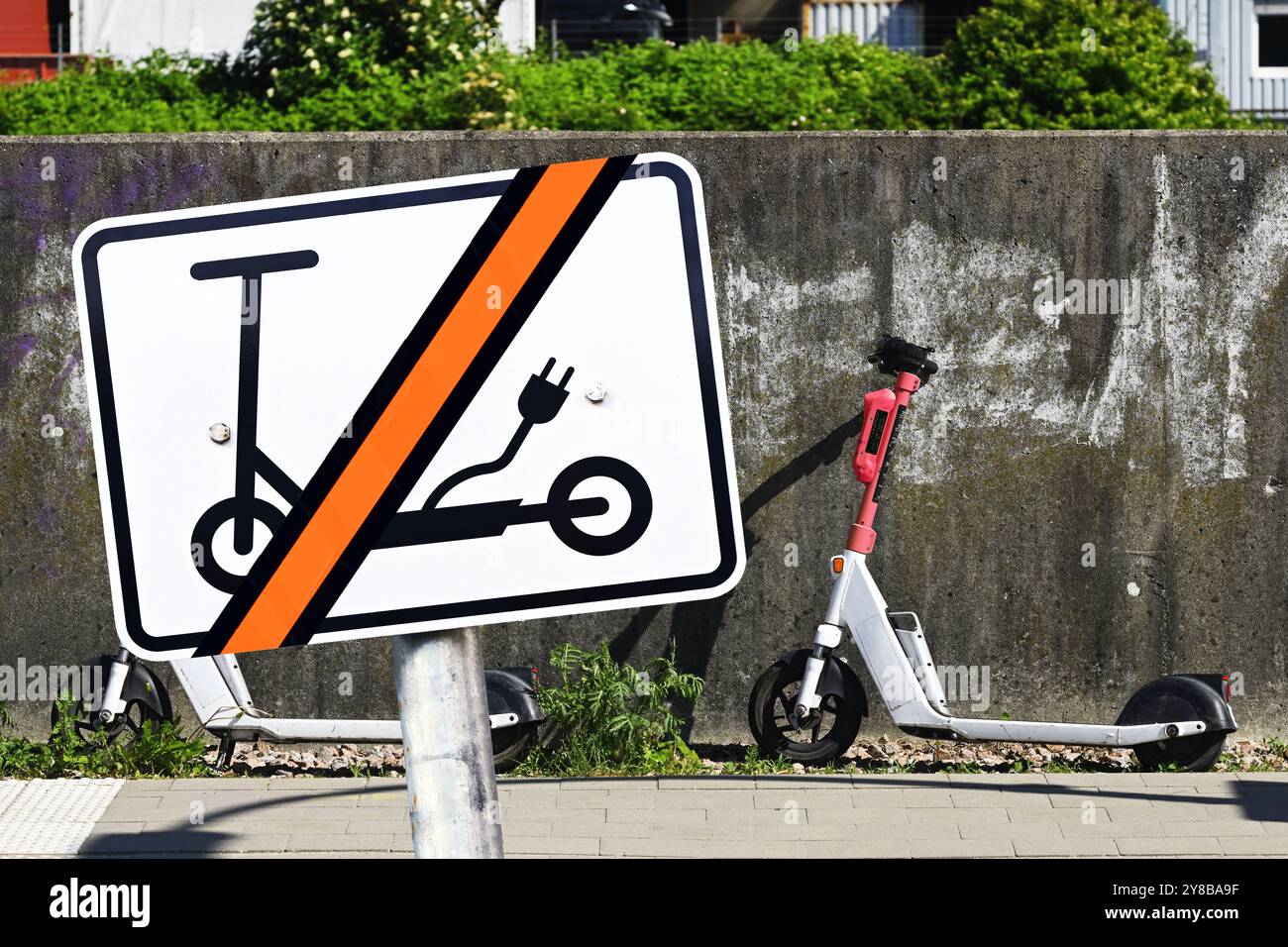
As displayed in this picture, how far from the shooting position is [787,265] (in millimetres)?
6746

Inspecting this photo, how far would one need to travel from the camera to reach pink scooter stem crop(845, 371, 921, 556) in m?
6.41

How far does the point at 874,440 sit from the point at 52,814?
358cm

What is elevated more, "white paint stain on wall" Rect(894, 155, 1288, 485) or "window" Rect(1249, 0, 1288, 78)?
"window" Rect(1249, 0, 1288, 78)

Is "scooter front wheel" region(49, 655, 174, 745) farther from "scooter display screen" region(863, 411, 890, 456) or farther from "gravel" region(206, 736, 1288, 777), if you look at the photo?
"scooter display screen" region(863, 411, 890, 456)

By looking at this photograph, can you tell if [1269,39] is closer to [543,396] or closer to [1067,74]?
[1067,74]

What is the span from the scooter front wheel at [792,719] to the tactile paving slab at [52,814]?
2.67 metres

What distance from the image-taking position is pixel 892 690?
6.44 metres

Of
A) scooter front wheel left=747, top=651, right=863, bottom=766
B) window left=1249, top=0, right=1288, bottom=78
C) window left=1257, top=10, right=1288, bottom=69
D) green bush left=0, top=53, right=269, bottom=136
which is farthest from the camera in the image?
window left=1257, top=10, right=1288, bottom=69

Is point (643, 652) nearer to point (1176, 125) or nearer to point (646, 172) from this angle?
point (646, 172)

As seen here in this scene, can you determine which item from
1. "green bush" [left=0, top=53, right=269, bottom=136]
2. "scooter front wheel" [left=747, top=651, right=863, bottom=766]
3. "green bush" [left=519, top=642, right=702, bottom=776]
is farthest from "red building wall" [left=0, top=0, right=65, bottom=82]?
"scooter front wheel" [left=747, top=651, right=863, bottom=766]

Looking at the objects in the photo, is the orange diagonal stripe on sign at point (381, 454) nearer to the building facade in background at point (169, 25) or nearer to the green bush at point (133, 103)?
the green bush at point (133, 103)

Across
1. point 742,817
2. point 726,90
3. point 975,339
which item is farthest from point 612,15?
point 742,817

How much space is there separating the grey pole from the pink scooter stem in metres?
4.51

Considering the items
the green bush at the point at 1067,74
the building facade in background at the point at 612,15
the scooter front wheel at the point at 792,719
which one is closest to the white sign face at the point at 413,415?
the scooter front wheel at the point at 792,719
